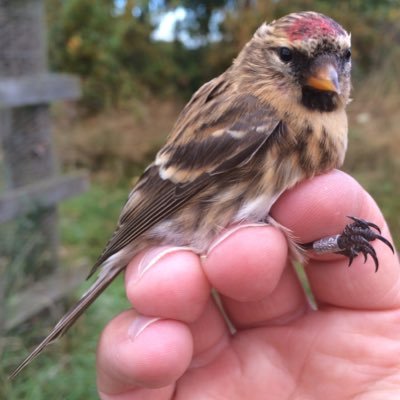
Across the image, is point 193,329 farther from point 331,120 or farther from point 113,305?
point 113,305

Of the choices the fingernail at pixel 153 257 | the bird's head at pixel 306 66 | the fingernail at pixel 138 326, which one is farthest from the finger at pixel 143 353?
the bird's head at pixel 306 66

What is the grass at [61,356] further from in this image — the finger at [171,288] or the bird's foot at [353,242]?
the bird's foot at [353,242]

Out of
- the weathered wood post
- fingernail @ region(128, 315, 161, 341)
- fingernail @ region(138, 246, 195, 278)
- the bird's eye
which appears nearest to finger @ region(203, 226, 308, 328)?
fingernail @ region(138, 246, 195, 278)

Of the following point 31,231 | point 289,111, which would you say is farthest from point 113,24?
point 289,111

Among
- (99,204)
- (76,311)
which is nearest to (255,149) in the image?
(76,311)

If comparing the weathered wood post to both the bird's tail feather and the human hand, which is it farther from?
the human hand

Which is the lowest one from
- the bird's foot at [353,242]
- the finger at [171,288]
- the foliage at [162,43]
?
the foliage at [162,43]
